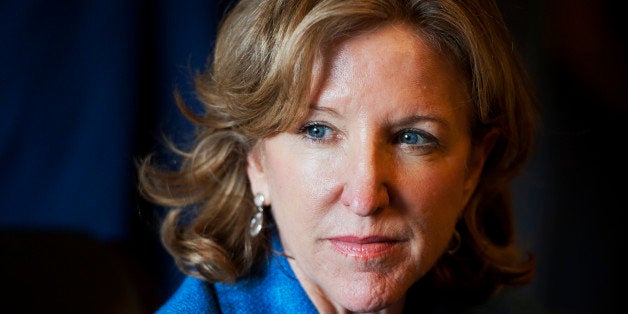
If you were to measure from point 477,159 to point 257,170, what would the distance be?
40 cm

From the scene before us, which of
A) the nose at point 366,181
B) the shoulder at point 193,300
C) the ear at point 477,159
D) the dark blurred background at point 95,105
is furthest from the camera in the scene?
the dark blurred background at point 95,105

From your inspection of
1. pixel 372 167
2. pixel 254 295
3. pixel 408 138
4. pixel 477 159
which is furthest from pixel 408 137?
pixel 254 295

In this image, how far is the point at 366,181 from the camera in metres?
1.35

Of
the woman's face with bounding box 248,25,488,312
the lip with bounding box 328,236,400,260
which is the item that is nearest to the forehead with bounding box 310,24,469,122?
the woman's face with bounding box 248,25,488,312

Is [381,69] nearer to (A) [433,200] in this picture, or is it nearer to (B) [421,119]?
(B) [421,119]

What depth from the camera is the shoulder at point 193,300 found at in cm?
150

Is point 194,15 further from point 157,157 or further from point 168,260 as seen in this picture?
point 168,260

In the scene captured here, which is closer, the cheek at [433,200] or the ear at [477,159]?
the cheek at [433,200]

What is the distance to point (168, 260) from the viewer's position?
2.38 m

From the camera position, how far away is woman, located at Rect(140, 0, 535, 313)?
1.39 m

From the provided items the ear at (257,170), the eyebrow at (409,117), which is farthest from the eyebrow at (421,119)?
the ear at (257,170)

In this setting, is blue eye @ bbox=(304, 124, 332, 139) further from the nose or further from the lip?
the lip

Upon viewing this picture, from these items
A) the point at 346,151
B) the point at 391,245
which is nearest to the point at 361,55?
the point at 346,151

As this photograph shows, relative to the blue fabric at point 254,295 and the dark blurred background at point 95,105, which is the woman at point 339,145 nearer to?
the blue fabric at point 254,295
